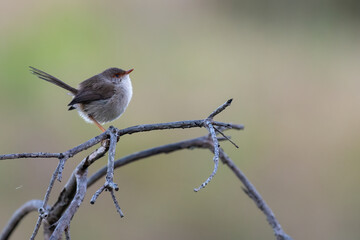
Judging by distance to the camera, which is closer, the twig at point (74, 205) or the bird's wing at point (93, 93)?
the twig at point (74, 205)

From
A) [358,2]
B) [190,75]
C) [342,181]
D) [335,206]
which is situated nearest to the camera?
[335,206]

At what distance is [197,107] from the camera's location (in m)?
6.65

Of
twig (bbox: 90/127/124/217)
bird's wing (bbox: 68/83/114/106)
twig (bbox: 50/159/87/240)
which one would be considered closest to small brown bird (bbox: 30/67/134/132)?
bird's wing (bbox: 68/83/114/106)

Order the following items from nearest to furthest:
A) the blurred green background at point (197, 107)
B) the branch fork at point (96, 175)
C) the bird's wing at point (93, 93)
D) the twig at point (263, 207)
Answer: the branch fork at point (96, 175), the twig at point (263, 207), the bird's wing at point (93, 93), the blurred green background at point (197, 107)

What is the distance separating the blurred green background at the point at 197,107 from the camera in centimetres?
518

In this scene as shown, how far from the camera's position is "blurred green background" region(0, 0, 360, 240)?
5180 mm

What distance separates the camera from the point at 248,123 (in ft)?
21.2

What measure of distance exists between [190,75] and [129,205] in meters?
3.06

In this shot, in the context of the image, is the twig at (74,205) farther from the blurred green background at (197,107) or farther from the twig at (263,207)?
the blurred green background at (197,107)

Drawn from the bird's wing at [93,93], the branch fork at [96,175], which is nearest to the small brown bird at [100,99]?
the bird's wing at [93,93]

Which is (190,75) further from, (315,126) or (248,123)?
(315,126)

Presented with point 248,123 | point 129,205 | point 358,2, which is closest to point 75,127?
point 129,205

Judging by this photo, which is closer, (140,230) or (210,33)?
(140,230)

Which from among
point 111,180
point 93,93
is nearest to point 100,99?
point 93,93
